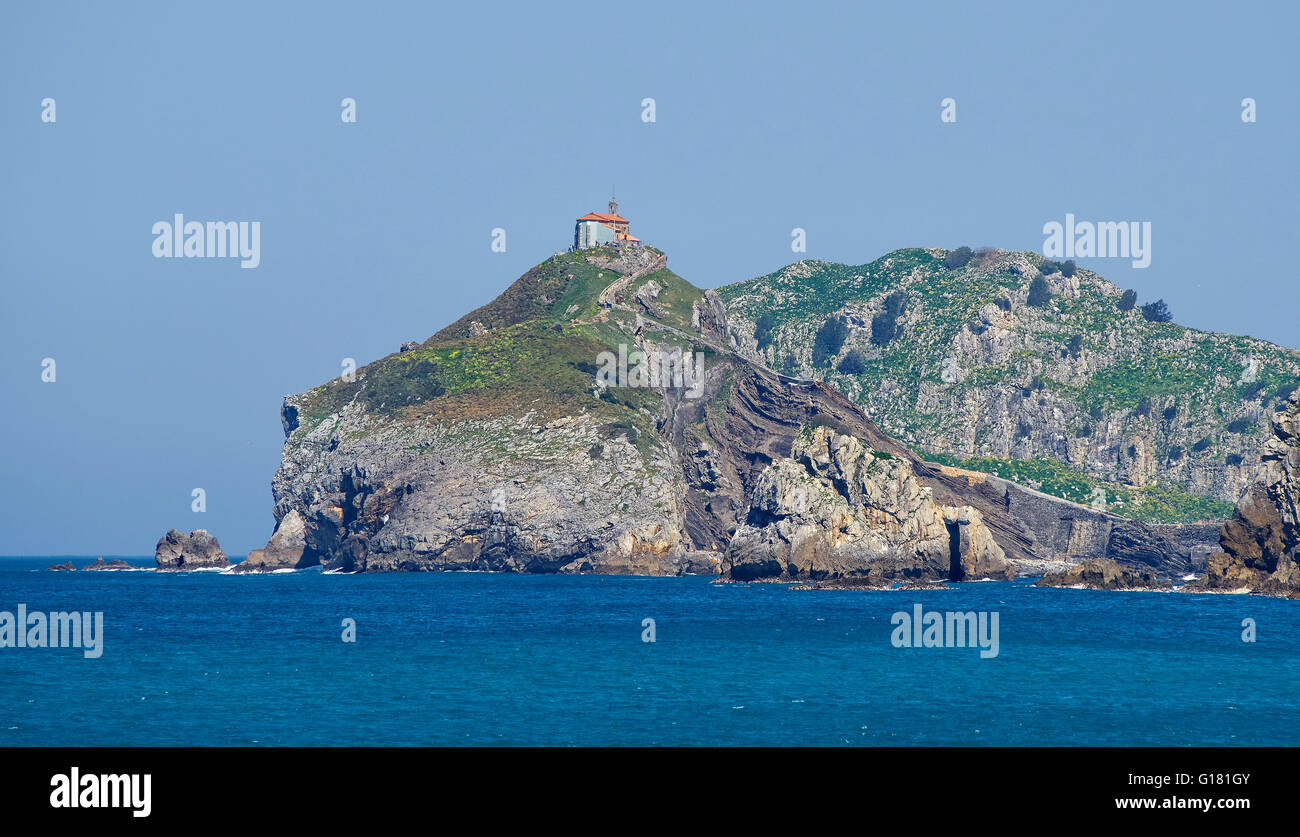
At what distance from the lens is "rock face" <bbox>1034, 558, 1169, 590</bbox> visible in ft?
384

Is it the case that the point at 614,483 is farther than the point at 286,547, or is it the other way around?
the point at 286,547

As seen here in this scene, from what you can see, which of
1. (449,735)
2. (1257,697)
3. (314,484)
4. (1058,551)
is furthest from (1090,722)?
(314,484)

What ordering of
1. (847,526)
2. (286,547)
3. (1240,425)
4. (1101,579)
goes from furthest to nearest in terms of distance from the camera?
(1240,425) < (286,547) < (847,526) < (1101,579)

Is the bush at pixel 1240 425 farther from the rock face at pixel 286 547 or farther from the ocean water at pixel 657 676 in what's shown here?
the rock face at pixel 286 547

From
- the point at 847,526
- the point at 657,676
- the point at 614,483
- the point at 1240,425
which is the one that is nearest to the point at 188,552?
the point at 614,483

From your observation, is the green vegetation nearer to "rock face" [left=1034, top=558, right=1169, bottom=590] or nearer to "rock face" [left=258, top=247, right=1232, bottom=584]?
"rock face" [left=258, top=247, right=1232, bottom=584]

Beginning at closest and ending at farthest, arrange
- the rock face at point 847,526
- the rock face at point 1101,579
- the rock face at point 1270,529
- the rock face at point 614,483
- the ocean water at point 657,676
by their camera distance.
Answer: the ocean water at point 657,676 < the rock face at point 1270,529 < the rock face at point 1101,579 < the rock face at point 847,526 < the rock face at point 614,483

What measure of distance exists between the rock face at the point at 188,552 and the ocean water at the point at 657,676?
67.9 meters

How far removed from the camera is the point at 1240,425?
197 m

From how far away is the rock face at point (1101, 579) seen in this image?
117062 millimetres

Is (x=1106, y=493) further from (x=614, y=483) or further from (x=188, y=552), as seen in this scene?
(x=188, y=552)

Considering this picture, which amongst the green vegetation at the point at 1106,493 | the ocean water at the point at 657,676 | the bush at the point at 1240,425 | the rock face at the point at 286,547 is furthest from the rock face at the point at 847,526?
the bush at the point at 1240,425

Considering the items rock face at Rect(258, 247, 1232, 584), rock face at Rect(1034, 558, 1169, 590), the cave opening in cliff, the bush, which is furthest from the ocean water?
the bush

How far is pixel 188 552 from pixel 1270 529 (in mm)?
124079
